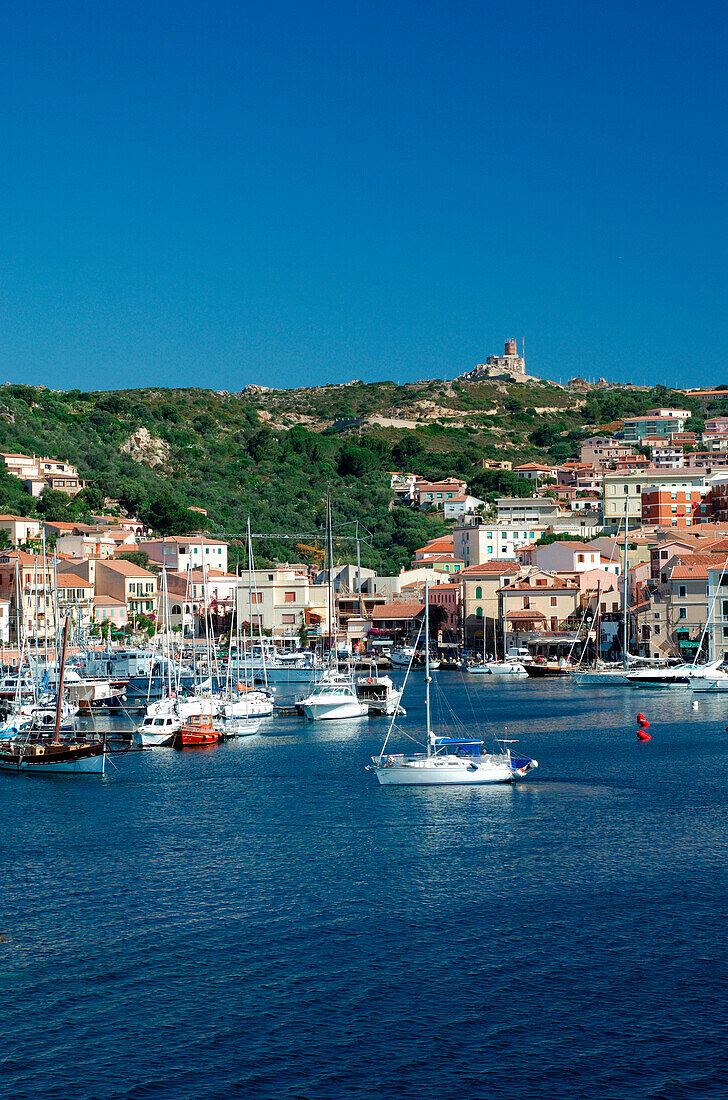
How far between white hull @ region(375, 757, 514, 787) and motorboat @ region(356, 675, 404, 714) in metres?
17.6

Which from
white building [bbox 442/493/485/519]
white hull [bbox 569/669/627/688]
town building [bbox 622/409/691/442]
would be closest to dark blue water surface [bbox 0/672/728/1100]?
white hull [bbox 569/669/627/688]

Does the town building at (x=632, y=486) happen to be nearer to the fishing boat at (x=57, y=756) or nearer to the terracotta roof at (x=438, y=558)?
the terracotta roof at (x=438, y=558)

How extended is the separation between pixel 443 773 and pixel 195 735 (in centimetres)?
1327

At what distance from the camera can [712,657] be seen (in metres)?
69.9

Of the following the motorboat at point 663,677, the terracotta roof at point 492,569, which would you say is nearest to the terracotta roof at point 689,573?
the motorboat at point 663,677

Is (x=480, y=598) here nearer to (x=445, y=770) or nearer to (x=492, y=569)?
(x=492, y=569)

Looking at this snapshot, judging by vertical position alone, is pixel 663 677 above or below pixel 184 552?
below

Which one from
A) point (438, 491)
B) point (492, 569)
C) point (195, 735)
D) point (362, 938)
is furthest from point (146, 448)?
point (362, 938)

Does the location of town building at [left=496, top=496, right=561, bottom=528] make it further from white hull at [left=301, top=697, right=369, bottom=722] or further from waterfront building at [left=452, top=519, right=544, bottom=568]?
white hull at [left=301, top=697, right=369, bottom=722]

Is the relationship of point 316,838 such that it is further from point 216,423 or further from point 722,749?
point 216,423

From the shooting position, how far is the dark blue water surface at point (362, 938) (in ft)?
54.6

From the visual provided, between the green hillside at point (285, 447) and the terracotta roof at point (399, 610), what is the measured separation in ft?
47.2

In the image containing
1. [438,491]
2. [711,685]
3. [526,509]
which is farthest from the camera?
[438,491]

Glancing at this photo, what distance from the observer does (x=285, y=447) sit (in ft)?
482
